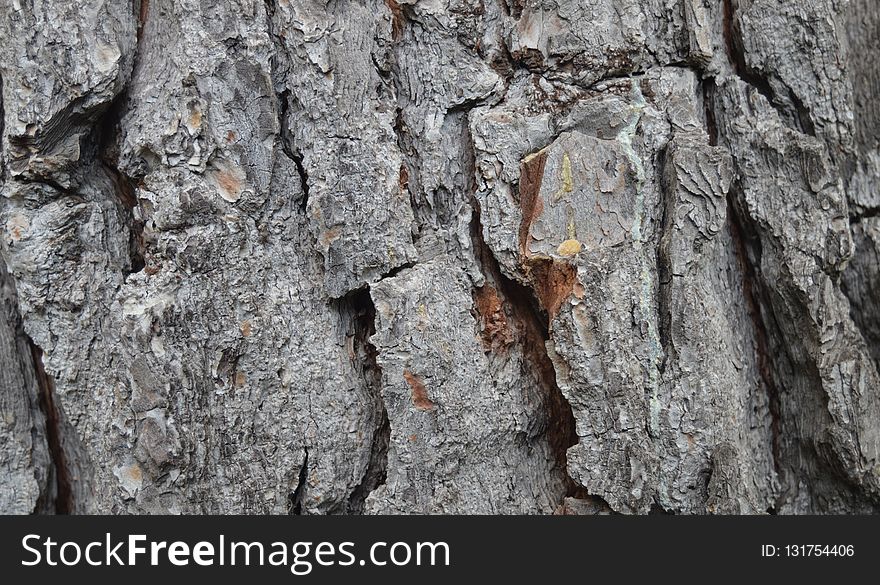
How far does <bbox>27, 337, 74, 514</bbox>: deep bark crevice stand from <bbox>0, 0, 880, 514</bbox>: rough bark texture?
95 mm

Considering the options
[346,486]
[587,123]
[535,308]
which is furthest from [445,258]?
[346,486]

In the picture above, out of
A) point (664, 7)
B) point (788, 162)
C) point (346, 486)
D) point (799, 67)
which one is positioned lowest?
point (346, 486)

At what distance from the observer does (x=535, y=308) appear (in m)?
1.25

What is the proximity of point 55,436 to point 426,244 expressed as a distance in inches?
A: 33.7

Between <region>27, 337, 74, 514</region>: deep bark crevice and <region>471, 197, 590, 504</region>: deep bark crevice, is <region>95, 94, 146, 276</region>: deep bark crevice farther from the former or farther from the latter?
<region>471, 197, 590, 504</region>: deep bark crevice

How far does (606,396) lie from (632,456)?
120mm

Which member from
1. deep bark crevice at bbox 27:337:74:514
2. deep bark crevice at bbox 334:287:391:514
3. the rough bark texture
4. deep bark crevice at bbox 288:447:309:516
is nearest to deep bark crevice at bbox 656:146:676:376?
the rough bark texture

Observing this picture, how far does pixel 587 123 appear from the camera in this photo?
1214 millimetres

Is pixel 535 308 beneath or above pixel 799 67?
beneath

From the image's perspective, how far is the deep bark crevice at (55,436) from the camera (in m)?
1.33

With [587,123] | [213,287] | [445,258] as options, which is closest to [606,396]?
[445,258]

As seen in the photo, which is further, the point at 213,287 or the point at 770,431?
the point at 770,431

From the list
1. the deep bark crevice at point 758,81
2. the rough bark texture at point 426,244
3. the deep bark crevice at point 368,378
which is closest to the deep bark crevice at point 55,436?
the rough bark texture at point 426,244

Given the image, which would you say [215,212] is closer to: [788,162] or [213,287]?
[213,287]
